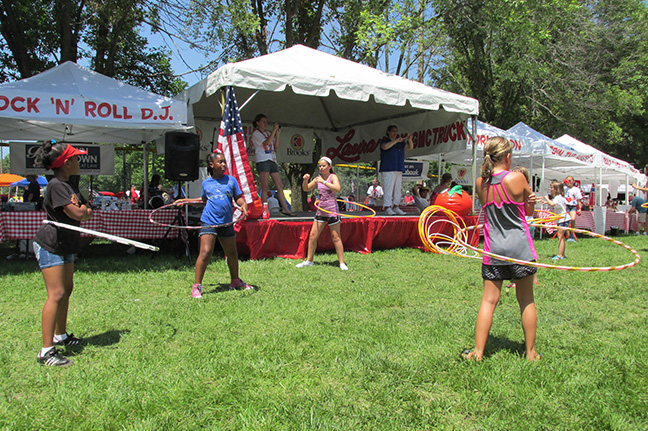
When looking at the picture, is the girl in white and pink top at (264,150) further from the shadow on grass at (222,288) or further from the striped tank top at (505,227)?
the striped tank top at (505,227)

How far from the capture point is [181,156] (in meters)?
7.89

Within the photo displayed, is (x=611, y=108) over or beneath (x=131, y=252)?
over

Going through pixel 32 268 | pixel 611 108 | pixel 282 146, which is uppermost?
pixel 611 108

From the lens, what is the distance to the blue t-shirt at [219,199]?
539 cm

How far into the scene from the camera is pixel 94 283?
20.1 feet

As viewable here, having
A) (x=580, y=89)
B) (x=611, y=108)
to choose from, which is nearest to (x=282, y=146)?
(x=580, y=89)

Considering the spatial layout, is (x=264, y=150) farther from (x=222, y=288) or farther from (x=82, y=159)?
(x=82, y=159)

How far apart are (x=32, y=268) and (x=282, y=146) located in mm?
8010

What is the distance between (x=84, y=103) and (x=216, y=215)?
3.64 metres

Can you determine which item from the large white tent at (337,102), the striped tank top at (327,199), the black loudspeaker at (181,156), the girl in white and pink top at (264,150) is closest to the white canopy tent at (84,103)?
the black loudspeaker at (181,156)

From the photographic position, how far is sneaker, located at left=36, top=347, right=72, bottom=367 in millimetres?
3277

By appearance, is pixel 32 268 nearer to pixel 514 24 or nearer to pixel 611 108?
pixel 514 24

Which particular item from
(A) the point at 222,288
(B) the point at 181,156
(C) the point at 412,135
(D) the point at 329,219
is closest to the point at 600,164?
(C) the point at 412,135

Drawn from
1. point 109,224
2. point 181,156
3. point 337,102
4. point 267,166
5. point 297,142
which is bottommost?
point 109,224
